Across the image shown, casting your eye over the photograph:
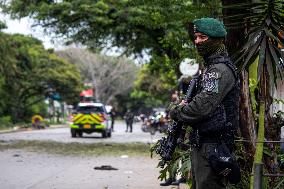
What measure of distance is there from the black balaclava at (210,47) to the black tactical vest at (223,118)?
7 cm

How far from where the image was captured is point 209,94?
13.5 feet

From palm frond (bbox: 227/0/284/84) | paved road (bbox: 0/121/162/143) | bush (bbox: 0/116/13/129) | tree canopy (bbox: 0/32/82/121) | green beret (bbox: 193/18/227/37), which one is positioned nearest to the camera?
green beret (bbox: 193/18/227/37)

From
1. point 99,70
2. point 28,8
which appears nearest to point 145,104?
point 99,70

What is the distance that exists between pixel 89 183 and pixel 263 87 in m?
5.67

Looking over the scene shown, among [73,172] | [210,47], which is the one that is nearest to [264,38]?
[210,47]

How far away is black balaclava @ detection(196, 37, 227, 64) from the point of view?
14.2ft

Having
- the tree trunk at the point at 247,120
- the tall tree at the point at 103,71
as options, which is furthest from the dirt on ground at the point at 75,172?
the tall tree at the point at 103,71

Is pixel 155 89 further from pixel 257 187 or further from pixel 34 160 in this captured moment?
pixel 257 187

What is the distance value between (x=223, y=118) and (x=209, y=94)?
0.70ft

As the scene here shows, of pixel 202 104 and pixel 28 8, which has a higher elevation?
pixel 28 8

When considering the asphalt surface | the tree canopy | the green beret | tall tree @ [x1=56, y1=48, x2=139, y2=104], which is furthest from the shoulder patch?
tall tree @ [x1=56, y1=48, x2=139, y2=104]

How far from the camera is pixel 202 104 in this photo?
412 cm

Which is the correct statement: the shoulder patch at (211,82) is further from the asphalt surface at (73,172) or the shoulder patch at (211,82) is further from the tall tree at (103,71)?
the tall tree at (103,71)

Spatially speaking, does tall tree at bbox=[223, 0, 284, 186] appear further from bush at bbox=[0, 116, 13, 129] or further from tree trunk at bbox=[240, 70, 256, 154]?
bush at bbox=[0, 116, 13, 129]
